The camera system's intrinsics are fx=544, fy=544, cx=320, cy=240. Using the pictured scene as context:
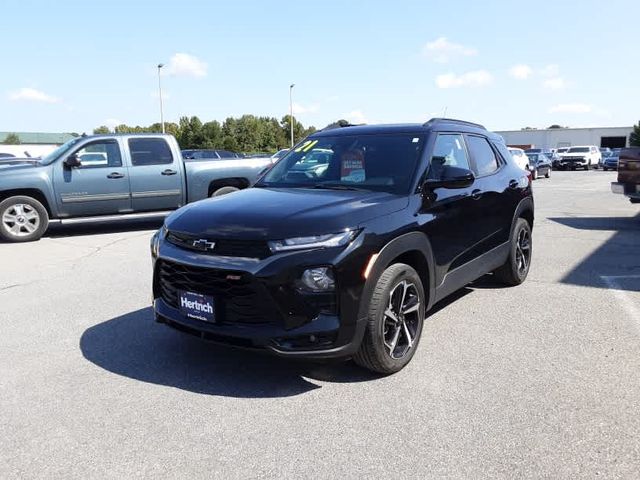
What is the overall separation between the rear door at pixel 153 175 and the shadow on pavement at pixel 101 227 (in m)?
0.78

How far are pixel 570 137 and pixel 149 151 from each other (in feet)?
254

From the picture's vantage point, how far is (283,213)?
3.55 metres

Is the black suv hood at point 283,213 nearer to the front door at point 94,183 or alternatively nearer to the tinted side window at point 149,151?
the front door at point 94,183

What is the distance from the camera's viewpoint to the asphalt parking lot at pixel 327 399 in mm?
2740

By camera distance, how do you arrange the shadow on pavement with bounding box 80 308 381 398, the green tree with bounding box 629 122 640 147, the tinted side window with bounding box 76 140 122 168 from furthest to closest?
the green tree with bounding box 629 122 640 147 → the tinted side window with bounding box 76 140 122 168 → the shadow on pavement with bounding box 80 308 381 398

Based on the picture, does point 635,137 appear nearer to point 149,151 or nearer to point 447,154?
point 149,151

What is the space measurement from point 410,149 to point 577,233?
6.97 metres

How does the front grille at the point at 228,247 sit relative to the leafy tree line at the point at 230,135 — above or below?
below

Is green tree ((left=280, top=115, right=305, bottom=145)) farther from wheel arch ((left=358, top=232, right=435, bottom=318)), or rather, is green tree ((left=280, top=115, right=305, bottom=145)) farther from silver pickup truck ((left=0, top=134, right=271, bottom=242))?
wheel arch ((left=358, top=232, right=435, bottom=318))

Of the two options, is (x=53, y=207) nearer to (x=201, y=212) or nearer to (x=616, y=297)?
(x=201, y=212)

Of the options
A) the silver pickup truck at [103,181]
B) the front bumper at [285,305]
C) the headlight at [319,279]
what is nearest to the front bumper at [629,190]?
the silver pickup truck at [103,181]

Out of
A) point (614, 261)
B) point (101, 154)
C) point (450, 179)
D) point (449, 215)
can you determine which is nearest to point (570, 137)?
point (614, 261)

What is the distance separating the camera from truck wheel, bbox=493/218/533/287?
5.90m

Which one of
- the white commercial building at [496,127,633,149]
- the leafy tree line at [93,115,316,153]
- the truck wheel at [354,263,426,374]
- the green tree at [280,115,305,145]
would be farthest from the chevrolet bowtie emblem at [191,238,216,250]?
the green tree at [280,115,305,145]
